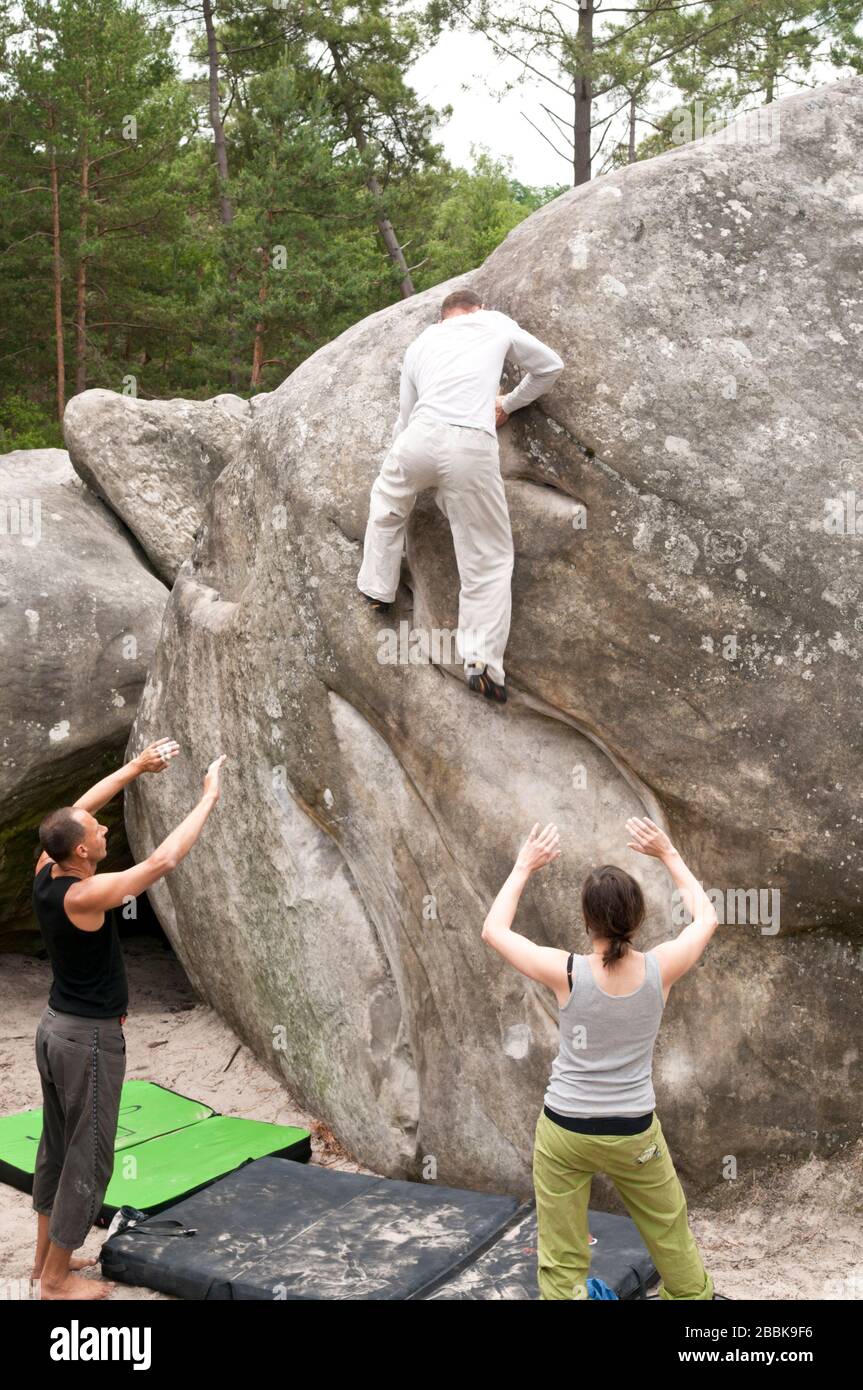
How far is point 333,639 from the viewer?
6543 millimetres

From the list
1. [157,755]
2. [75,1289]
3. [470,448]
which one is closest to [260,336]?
[470,448]

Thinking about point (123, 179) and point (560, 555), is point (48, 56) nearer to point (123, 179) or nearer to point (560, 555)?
point (123, 179)

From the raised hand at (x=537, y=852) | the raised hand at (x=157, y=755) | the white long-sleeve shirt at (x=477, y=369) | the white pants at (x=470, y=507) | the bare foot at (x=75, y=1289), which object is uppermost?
the white long-sleeve shirt at (x=477, y=369)

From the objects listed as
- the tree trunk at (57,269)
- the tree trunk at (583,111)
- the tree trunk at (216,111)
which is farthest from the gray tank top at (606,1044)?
the tree trunk at (216,111)

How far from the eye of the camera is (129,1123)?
688 centimetres

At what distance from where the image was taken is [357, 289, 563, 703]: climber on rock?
565 cm

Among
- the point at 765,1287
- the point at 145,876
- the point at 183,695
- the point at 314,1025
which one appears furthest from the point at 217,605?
the point at 765,1287

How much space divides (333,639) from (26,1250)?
10.6ft

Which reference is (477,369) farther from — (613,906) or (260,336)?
(260,336)

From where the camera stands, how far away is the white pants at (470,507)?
5660mm

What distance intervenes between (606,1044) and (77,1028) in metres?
2.22

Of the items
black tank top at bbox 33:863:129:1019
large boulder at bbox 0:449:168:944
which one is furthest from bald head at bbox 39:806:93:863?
large boulder at bbox 0:449:168:944

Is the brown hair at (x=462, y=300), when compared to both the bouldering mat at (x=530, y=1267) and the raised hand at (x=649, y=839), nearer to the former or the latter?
the raised hand at (x=649, y=839)

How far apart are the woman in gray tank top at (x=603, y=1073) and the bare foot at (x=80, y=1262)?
2.36 meters
